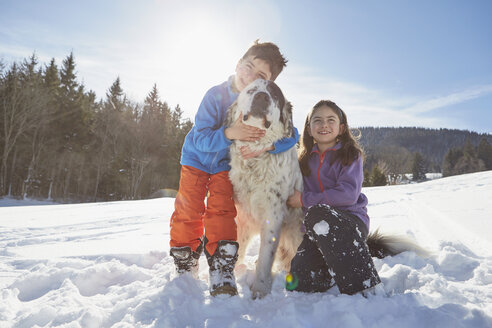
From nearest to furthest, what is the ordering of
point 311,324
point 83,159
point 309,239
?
point 311,324 → point 309,239 → point 83,159

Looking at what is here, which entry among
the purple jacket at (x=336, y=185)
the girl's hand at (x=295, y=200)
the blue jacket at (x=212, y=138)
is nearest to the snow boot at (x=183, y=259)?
the blue jacket at (x=212, y=138)

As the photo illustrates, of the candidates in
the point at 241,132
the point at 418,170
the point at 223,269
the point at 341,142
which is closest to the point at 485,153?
the point at 418,170

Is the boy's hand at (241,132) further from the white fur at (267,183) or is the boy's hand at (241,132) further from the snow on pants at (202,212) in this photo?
the snow on pants at (202,212)

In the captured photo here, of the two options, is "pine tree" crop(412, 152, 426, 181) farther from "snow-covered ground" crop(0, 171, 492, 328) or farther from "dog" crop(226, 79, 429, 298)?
"dog" crop(226, 79, 429, 298)

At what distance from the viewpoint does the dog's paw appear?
6.50 ft

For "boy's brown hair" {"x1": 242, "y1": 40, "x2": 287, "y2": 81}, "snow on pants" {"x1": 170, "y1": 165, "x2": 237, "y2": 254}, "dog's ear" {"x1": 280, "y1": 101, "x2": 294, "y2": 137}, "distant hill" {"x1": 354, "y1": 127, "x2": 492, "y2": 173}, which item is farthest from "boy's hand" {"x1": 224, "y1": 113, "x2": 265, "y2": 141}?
"distant hill" {"x1": 354, "y1": 127, "x2": 492, "y2": 173}

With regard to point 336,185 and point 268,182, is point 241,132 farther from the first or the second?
point 336,185

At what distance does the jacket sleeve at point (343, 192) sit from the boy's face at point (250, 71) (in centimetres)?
123

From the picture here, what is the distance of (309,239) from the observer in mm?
2236

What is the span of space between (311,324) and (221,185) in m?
1.33

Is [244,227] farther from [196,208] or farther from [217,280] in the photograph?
[217,280]

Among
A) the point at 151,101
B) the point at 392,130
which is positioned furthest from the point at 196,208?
the point at 392,130

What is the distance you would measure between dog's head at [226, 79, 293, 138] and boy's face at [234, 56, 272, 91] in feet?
0.84

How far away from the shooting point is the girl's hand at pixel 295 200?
2.30m
